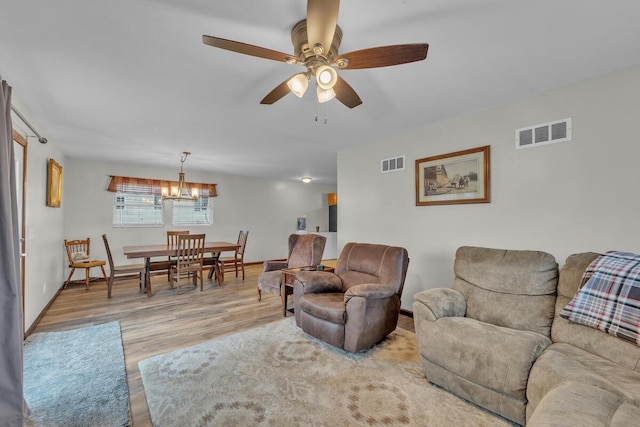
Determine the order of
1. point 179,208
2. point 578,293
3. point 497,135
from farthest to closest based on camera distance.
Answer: point 179,208 < point 497,135 < point 578,293

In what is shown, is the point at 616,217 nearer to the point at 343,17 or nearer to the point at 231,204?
the point at 343,17

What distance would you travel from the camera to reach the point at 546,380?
55.6 inches

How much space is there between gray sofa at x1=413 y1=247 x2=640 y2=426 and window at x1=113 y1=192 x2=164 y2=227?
5.83 metres

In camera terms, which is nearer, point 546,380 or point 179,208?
point 546,380

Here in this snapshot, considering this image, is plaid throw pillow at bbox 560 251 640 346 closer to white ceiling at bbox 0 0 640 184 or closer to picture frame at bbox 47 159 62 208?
white ceiling at bbox 0 0 640 184

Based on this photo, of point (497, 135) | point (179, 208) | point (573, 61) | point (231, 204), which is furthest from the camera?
point (231, 204)

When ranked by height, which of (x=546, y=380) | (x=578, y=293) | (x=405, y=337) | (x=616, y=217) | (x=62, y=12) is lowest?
(x=405, y=337)

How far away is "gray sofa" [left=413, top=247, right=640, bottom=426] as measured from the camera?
116 cm

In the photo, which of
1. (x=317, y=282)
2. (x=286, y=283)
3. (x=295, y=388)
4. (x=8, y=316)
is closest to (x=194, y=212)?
(x=286, y=283)

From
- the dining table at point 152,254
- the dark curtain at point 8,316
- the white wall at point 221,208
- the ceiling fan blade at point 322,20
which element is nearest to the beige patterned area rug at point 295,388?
the dark curtain at point 8,316

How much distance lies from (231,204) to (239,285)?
2.66 m

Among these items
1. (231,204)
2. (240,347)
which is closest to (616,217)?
(240,347)

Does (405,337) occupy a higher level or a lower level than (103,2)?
lower

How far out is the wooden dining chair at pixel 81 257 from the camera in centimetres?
463
